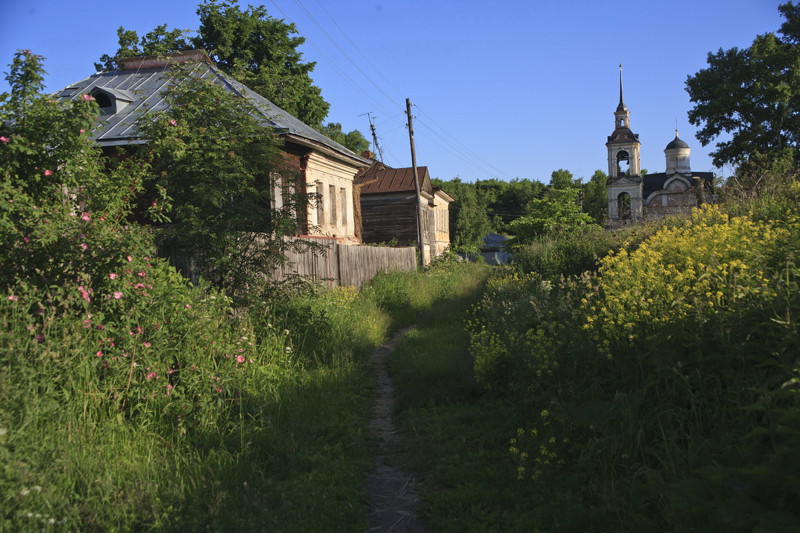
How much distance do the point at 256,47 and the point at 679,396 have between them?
2958cm

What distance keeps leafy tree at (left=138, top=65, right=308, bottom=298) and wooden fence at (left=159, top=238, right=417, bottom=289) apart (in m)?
0.44

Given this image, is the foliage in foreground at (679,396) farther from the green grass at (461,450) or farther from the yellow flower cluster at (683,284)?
the green grass at (461,450)

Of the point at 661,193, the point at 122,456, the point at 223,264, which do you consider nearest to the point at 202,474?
the point at 122,456

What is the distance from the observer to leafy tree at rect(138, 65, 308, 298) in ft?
25.2

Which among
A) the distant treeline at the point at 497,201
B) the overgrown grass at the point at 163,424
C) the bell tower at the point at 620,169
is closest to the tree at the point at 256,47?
the distant treeline at the point at 497,201

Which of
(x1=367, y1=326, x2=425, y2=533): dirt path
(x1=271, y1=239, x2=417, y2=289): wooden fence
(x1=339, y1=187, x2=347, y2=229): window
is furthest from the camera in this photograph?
(x1=339, y1=187, x2=347, y2=229): window

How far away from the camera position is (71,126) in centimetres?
571

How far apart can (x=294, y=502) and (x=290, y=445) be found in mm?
857

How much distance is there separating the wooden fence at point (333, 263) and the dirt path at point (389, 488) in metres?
3.55

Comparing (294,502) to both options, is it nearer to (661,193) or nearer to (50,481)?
(50,481)

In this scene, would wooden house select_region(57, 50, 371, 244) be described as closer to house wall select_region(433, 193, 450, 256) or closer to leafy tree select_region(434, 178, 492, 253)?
house wall select_region(433, 193, 450, 256)

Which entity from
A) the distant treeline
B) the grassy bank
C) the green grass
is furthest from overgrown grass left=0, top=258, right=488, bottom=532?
the distant treeline

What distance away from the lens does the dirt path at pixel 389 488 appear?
3.93m

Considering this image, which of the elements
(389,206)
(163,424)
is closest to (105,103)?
(163,424)
